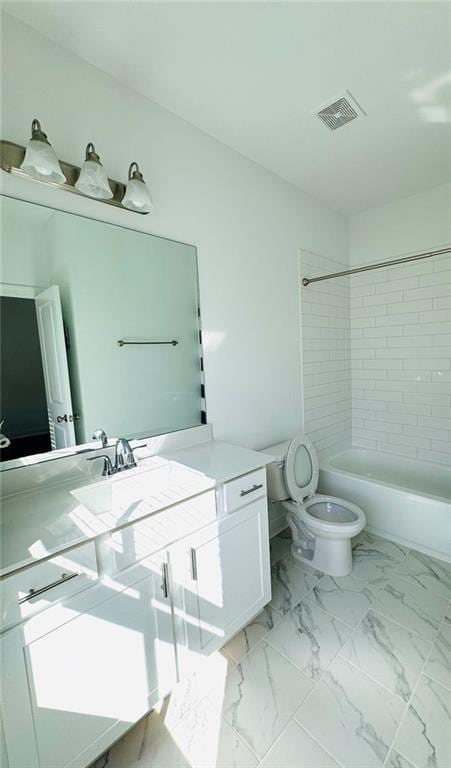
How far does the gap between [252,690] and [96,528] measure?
1.00 m

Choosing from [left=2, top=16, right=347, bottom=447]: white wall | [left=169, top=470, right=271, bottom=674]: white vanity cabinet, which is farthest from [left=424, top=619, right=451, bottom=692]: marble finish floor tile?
[left=2, top=16, right=347, bottom=447]: white wall

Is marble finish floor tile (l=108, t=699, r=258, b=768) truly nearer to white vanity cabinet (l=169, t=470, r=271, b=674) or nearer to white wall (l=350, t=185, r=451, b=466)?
white vanity cabinet (l=169, t=470, r=271, b=674)

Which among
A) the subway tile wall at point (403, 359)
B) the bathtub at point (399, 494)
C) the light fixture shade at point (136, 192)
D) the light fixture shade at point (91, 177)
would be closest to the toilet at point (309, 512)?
the bathtub at point (399, 494)

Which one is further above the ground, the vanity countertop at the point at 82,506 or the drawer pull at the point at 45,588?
the vanity countertop at the point at 82,506

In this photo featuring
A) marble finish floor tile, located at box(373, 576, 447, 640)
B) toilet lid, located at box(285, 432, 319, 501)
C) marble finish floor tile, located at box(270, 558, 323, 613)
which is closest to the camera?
marble finish floor tile, located at box(373, 576, 447, 640)

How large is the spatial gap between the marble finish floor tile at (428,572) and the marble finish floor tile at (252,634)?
88 centimetres

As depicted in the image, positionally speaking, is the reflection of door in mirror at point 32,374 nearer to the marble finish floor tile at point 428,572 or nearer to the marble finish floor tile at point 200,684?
the marble finish floor tile at point 200,684

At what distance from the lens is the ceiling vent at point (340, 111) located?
156 cm

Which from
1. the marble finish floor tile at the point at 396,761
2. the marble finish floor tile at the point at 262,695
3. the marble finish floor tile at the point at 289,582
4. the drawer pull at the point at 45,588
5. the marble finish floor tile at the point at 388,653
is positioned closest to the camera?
the drawer pull at the point at 45,588

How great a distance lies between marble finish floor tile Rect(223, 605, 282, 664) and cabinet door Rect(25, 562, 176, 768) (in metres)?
0.38

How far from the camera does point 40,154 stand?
1066 millimetres

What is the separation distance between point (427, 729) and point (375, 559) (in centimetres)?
95

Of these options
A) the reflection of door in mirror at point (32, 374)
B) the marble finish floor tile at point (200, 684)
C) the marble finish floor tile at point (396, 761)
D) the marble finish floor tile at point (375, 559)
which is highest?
the reflection of door in mirror at point (32, 374)

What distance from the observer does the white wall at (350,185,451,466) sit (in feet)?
8.18
